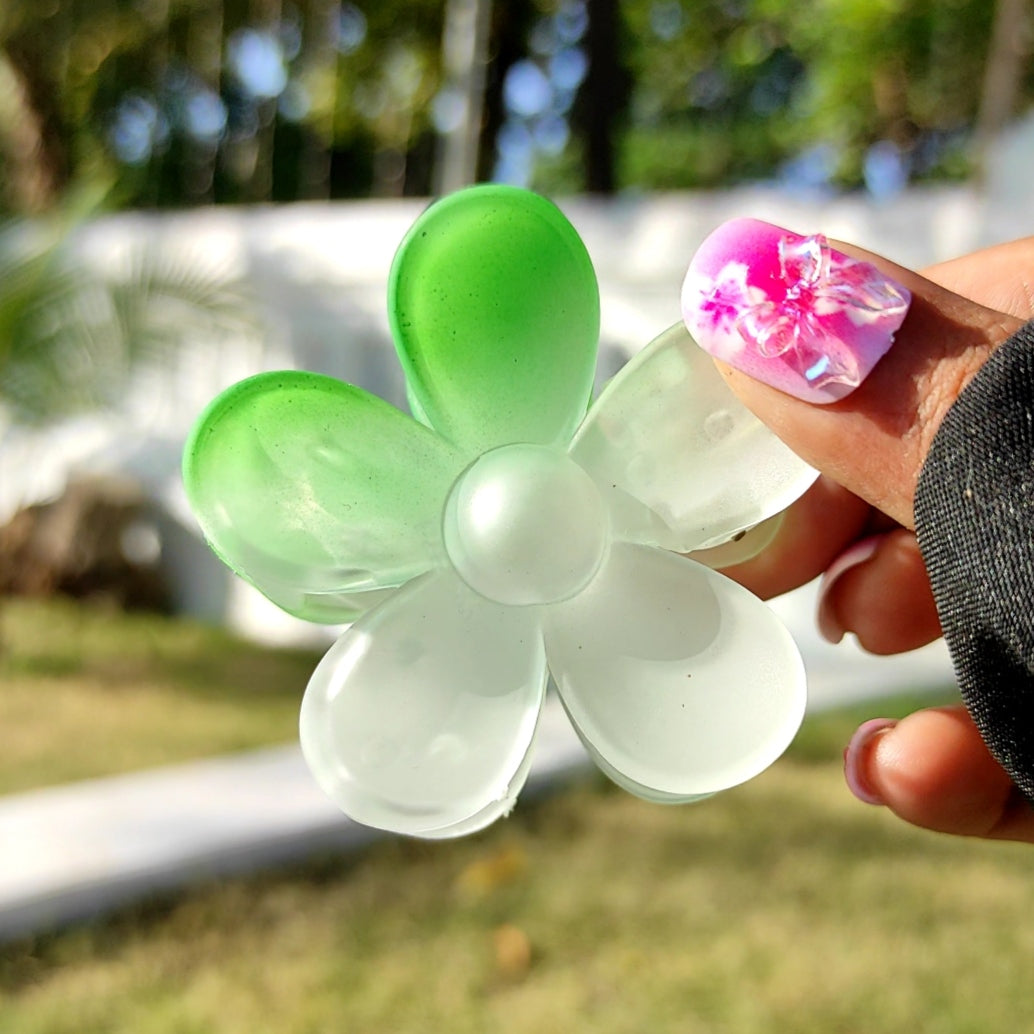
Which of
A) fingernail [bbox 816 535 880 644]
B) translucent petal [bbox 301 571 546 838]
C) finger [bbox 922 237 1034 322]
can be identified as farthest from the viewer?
fingernail [bbox 816 535 880 644]

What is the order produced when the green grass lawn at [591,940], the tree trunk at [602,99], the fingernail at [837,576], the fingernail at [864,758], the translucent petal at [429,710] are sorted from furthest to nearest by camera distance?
the tree trunk at [602,99] < the green grass lawn at [591,940] < the fingernail at [837,576] < the fingernail at [864,758] < the translucent petal at [429,710]

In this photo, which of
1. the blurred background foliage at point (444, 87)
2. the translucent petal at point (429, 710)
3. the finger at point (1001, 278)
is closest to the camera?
the translucent petal at point (429, 710)

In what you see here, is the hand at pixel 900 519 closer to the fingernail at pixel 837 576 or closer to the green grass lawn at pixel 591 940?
the fingernail at pixel 837 576

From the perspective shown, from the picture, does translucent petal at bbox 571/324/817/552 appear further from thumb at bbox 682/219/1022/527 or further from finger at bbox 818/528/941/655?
finger at bbox 818/528/941/655

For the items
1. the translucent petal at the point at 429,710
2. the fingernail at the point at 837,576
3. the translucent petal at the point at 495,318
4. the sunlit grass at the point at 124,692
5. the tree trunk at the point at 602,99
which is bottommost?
the sunlit grass at the point at 124,692

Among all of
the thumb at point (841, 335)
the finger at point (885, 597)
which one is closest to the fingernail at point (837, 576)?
the finger at point (885, 597)

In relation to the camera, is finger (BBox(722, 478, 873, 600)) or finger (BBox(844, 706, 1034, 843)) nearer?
finger (BBox(844, 706, 1034, 843))

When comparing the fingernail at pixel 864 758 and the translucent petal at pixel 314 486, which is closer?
the translucent petal at pixel 314 486

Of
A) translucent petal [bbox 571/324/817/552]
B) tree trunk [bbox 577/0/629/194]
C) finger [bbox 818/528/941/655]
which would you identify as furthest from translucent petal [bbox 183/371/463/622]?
tree trunk [bbox 577/0/629/194]
